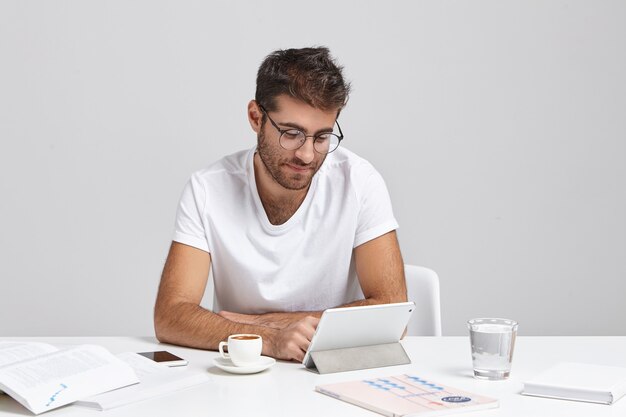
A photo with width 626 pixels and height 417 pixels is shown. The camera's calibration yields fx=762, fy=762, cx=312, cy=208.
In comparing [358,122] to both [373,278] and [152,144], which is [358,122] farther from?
[373,278]

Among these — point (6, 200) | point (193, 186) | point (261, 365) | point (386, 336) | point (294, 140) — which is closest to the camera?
point (261, 365)

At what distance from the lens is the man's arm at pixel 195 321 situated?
5.35 ft

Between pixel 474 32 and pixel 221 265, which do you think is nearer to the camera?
pixel 221 265

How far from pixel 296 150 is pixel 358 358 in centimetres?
68

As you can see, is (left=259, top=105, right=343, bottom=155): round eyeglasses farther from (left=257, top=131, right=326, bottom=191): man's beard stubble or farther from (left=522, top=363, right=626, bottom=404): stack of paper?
(left=522, top=363, right=626, bottom=404): stack of paper

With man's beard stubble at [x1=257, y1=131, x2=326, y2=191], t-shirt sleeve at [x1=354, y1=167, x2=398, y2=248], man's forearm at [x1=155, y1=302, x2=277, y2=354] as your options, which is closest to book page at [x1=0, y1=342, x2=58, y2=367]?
man's forearm at [x1=155, y1=302, x2=277, y2=354]

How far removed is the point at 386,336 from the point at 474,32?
2.12 meters

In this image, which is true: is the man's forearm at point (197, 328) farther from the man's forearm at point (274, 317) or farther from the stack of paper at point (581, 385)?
the stack of paper at point (581, 385)

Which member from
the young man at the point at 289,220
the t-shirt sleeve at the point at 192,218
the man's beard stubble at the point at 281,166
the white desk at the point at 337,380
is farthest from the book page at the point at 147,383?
the man's beard stubble at the point at 281,166

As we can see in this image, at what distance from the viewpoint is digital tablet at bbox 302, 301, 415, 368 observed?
1.50 m

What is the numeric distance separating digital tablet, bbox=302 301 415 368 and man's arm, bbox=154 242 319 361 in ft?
0.25

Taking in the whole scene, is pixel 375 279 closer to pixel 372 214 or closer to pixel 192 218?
pixel 372 214

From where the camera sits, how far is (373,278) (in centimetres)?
211

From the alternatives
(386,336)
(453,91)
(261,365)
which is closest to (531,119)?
(453,91)
